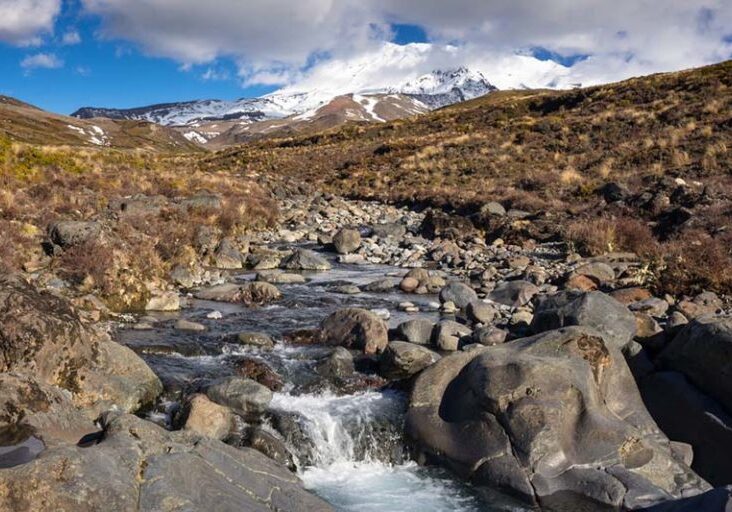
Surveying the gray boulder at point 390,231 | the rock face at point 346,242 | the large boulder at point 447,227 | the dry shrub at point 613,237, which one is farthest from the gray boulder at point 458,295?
the gray boulder at point 390,231

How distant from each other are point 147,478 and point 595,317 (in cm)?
854

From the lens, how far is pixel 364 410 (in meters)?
10.1

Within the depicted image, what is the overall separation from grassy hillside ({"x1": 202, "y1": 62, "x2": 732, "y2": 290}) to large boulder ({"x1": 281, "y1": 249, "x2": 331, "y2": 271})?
9.03 meters

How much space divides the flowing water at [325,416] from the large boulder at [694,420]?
142 inches

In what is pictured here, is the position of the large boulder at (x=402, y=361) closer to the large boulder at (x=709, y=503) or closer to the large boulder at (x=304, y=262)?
the large boulder at (x=709, y=503)

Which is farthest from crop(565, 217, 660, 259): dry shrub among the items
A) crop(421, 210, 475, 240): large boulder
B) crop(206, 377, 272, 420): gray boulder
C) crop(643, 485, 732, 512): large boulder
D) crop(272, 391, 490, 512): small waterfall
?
crop(206, 377, 272, 420): gray boulder

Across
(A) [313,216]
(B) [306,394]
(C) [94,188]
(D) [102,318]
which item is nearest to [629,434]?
(B) [306,394]

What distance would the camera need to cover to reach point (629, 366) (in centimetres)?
1102

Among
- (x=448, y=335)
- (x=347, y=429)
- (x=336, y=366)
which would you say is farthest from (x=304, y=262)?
(x=347, y=429)

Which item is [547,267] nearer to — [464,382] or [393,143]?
[464,382]

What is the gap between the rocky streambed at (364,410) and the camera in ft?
21.5

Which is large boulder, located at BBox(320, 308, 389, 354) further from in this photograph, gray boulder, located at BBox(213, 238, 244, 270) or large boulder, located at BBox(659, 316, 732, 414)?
gray boulder, located at BBox(213, 238, 244, 270)

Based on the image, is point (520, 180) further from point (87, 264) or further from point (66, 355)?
point (66, 355)

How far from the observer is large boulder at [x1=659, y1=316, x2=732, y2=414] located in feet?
30.7
